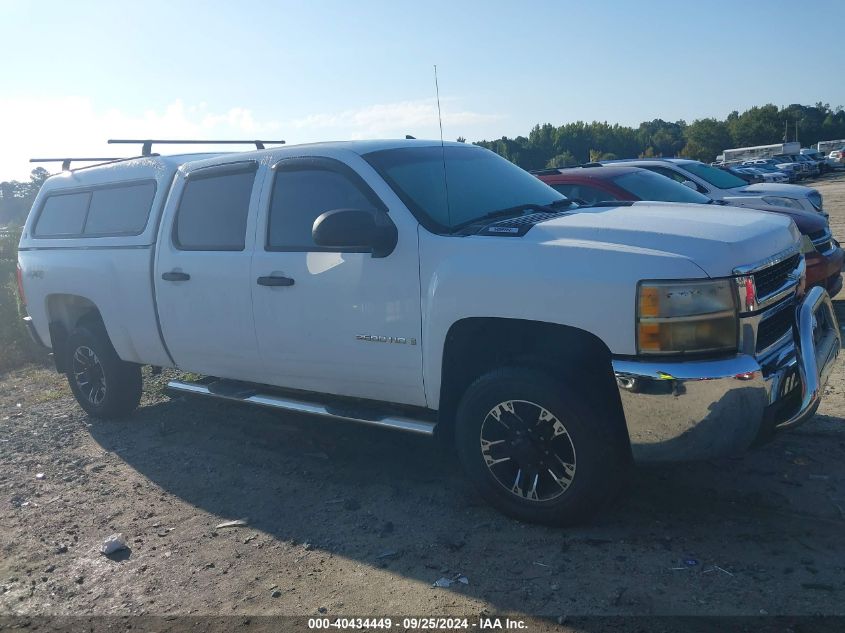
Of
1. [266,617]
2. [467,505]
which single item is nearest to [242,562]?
[266,617]

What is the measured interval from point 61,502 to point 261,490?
1.34 meters

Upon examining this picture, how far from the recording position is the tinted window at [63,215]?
6.76 metres

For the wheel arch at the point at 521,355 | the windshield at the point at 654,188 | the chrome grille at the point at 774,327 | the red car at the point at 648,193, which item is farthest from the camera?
the windshield at the point at 654,188

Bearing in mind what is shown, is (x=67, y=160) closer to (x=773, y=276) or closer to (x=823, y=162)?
(x=773, y=276)

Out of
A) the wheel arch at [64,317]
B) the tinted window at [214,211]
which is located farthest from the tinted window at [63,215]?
the tinted window at [214,211]

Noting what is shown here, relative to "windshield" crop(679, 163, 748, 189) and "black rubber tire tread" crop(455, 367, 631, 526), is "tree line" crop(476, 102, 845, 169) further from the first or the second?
"black rubber tire tread" crop(455, 367, 631, 526)

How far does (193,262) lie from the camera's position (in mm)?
5480

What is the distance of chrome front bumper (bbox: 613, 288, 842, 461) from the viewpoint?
138 inches

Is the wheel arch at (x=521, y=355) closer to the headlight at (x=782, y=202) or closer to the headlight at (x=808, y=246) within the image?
the headlight at (x=808, y=246)

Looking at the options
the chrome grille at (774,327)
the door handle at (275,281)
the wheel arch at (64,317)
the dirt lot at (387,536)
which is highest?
the door handle at (275,281)

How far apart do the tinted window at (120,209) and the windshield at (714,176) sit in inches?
295

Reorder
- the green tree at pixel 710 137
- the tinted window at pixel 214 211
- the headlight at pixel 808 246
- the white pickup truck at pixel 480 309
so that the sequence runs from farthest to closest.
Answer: the green tree at pixel 710 137, the headlight at pixel 808 246, the tinted window at pixel 214 211, the white pickup truck at pixel 480 309

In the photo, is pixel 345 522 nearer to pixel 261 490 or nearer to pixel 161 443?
pixel 261 490

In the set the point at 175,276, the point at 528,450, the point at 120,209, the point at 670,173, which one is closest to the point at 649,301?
the point at 528,450
